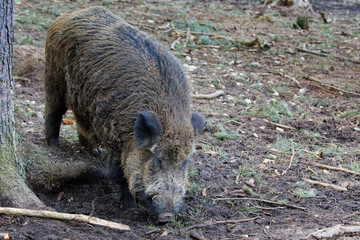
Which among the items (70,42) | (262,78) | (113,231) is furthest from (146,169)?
(262,78)

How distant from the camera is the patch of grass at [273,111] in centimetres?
752

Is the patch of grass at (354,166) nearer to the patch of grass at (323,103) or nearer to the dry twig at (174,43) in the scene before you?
the patch of grass at (323,103)

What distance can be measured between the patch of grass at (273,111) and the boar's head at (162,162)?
138 inches

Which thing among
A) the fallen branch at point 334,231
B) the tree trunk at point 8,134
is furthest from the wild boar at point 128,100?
the fallen branch at point 334,231

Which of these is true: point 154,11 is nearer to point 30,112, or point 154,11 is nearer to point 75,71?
point 30,112

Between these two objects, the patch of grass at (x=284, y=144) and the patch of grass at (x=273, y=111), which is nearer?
the patch of grass at (x=284, y=144)

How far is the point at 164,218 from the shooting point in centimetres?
382

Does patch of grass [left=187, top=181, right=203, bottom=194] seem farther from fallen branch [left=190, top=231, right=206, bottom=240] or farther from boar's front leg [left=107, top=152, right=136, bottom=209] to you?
fallen branch [left=190, top=231, right=206, bottom=240]

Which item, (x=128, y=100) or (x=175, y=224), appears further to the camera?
(x=128, y=100)

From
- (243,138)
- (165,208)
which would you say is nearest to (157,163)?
(165,208)

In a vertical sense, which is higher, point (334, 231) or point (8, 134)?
point (8, 134)

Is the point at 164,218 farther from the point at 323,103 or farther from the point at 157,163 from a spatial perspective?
the point at 323,103

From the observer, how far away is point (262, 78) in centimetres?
991

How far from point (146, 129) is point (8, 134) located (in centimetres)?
145
